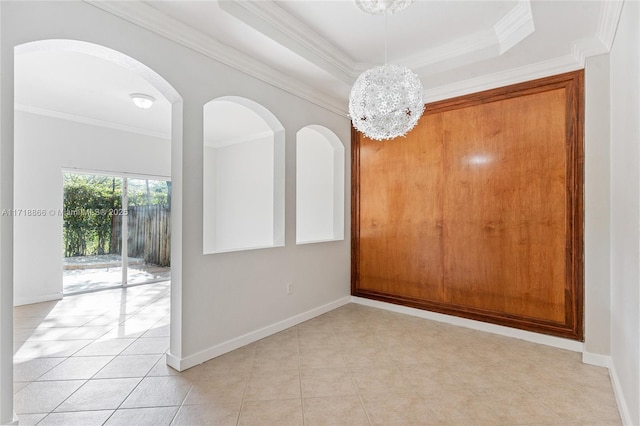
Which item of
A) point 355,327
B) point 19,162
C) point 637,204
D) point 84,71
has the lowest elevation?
point 355,327

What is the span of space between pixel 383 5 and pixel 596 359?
333 cm

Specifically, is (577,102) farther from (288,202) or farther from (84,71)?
(84,71)

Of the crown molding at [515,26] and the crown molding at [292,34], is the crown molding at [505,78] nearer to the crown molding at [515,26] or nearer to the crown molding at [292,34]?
the crown molding at [515,26]

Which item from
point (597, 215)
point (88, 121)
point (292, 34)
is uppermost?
point (292, 34)

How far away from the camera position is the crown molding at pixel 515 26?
7.79 feet

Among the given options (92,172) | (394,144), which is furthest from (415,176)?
(92,172)

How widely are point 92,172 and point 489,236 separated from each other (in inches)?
239

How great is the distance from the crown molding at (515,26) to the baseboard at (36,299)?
6.66 metres

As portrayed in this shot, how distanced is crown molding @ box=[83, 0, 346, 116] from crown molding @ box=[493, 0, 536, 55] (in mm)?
1972

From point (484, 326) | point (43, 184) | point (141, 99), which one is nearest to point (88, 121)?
point (43, 184)

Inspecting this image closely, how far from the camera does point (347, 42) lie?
3.02 meters

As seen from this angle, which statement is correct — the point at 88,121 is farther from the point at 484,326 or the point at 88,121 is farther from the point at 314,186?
the point at 484,326

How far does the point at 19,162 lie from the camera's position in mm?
4301

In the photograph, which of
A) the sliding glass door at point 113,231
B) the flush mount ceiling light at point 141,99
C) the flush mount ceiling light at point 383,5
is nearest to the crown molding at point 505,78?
the flush mount ceiling light at point 383,5
